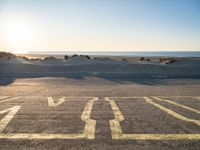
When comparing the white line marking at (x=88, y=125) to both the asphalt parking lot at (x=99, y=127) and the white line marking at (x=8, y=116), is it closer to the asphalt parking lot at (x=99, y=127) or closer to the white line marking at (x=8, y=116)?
the asphalt parking lot at (x=99, y=127)

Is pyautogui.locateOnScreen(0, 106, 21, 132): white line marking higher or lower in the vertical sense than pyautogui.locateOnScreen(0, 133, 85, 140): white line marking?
lower

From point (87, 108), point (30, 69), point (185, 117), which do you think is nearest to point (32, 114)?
point (87, 108)

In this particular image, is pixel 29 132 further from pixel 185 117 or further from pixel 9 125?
pixel 185 117

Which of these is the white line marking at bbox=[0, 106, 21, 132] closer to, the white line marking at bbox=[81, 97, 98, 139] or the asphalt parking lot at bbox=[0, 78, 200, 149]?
the asphalt parking lot at bbox=[0, 78, 200, 149]

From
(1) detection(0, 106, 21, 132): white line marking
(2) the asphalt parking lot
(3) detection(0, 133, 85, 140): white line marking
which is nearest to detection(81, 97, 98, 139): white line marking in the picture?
(2) the asphalt parking lot

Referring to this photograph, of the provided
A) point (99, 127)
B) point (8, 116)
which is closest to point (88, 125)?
point (99, 127)

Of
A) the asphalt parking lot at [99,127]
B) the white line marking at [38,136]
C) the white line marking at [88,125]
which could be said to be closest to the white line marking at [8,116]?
the asphalt parking lot at [99,127]

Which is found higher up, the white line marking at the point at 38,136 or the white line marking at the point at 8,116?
the white line marking at the point at 38,136

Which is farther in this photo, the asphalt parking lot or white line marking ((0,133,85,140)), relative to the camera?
white line marking ((0,133,85,140))

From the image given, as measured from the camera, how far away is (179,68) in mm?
41344

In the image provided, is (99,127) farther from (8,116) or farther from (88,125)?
(8,116)

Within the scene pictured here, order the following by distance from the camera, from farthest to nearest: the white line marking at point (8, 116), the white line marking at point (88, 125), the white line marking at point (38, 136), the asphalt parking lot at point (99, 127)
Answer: the white line marking at point (8, 116) < the white line marking at point (88, 125) < the white line marking at point (38, 136) < the asphalt parking lot at point (99, 127)

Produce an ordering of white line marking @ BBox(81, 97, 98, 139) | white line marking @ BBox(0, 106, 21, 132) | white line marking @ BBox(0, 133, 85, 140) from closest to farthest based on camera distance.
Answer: white line marking @ BBox(0, 133, 85, 140) → white line marking @ BBox(81, 97, 98, 139) → white line marking @ BBox(0, 106, 21, 132)

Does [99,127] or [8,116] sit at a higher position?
[99,127]
